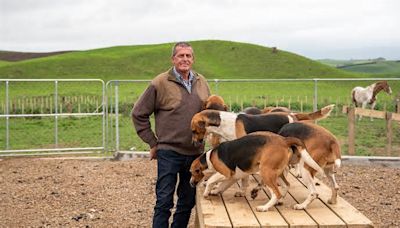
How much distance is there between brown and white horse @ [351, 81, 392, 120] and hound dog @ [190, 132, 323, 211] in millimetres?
15740

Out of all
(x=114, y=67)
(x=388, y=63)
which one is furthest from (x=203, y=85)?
(x=388, y=63)

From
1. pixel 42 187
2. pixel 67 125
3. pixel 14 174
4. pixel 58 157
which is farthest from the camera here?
pixel 67 125

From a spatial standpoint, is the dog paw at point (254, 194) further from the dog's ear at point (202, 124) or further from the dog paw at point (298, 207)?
the dog's ear at point (202, 124)

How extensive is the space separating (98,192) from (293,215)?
5.67 meters

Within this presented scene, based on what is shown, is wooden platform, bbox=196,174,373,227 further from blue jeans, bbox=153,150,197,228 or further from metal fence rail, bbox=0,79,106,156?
metal fence rail, bbox=0,79,106,156

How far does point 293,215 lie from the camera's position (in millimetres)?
4465

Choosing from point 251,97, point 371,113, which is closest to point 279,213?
point 371,113

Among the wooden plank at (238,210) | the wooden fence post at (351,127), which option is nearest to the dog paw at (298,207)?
the wooden plank at (238,210)

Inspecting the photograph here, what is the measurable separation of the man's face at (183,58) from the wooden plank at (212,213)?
4.20 ft

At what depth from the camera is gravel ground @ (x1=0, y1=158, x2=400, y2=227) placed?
8.00 metres

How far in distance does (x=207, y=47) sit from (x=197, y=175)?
194 ft

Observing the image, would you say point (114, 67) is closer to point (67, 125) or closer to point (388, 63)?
point (67, 125)

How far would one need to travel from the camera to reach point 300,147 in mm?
4555

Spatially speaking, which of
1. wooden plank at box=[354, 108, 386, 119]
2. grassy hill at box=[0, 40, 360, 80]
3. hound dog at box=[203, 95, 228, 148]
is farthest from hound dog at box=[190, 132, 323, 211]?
grassy hill at box=[0, 40, 360, 80]
